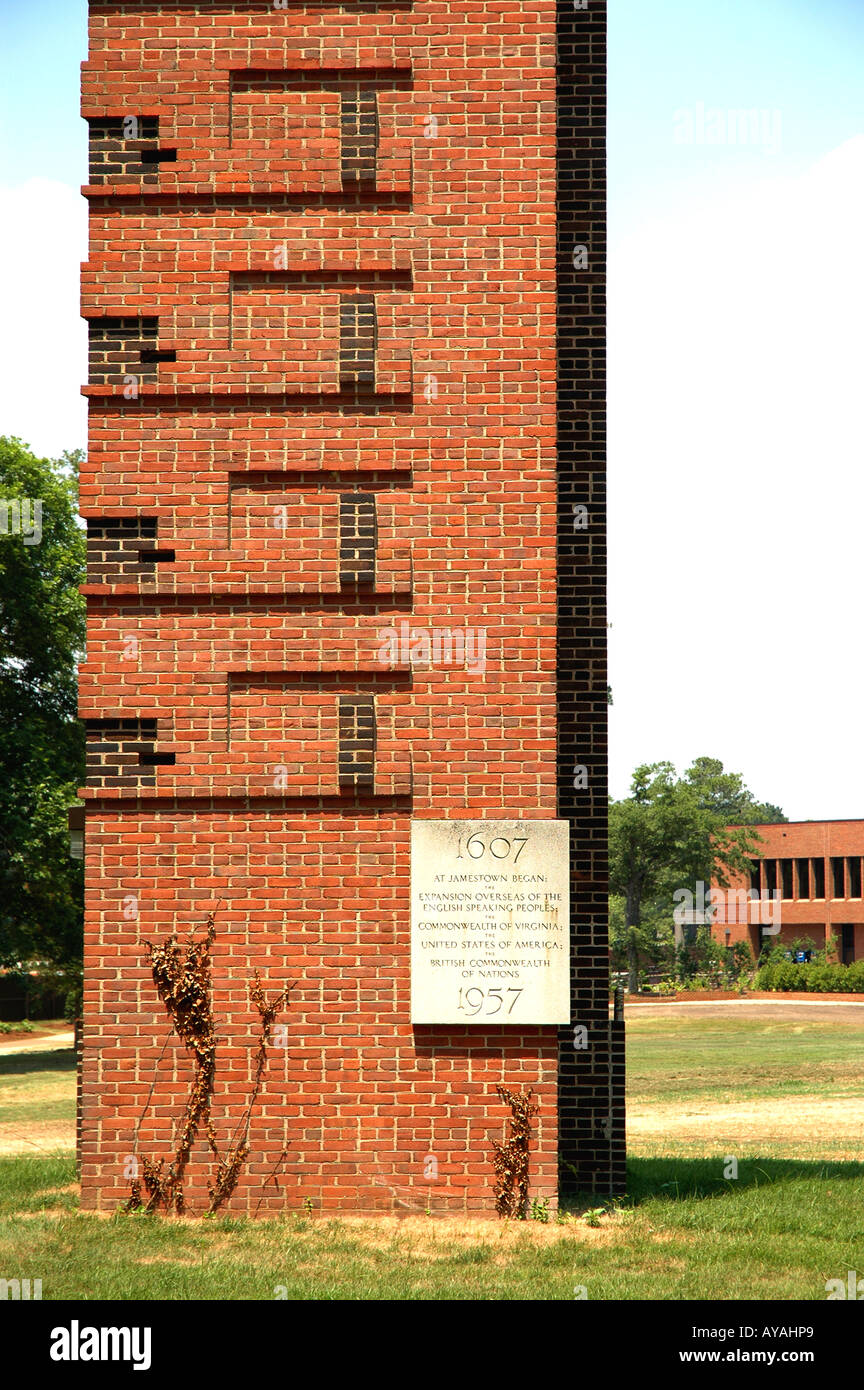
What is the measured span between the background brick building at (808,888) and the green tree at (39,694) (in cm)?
4313

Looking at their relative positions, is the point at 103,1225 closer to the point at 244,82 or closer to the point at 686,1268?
the point at 686,1268

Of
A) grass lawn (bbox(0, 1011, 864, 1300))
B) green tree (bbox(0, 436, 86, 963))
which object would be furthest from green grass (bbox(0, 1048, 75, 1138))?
grass lawn (bbox(0, 1011, 864, 1300))

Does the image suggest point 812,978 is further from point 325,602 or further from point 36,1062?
point 325,602

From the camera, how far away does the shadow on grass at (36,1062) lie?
31.3 m

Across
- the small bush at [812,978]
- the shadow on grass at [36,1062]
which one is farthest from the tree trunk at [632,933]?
the shadow on grass at [36,1062]

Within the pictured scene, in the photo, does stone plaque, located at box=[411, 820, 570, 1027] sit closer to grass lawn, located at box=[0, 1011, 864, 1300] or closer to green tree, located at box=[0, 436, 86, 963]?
grass lawn, located at box=[0, 1011, 864, 1300]

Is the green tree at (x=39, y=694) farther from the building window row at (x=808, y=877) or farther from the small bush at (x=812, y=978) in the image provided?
the building window row at (x=808, y=877)

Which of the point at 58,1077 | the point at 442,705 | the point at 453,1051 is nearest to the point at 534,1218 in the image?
the point at 453,1051

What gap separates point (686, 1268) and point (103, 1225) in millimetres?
4426

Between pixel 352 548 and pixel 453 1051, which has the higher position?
pixel 352 548

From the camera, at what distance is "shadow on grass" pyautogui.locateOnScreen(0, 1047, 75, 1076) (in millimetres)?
31297

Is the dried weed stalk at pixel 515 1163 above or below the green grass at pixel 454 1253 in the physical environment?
above

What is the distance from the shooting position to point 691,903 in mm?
64812

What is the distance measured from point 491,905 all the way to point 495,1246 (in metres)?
2.59
